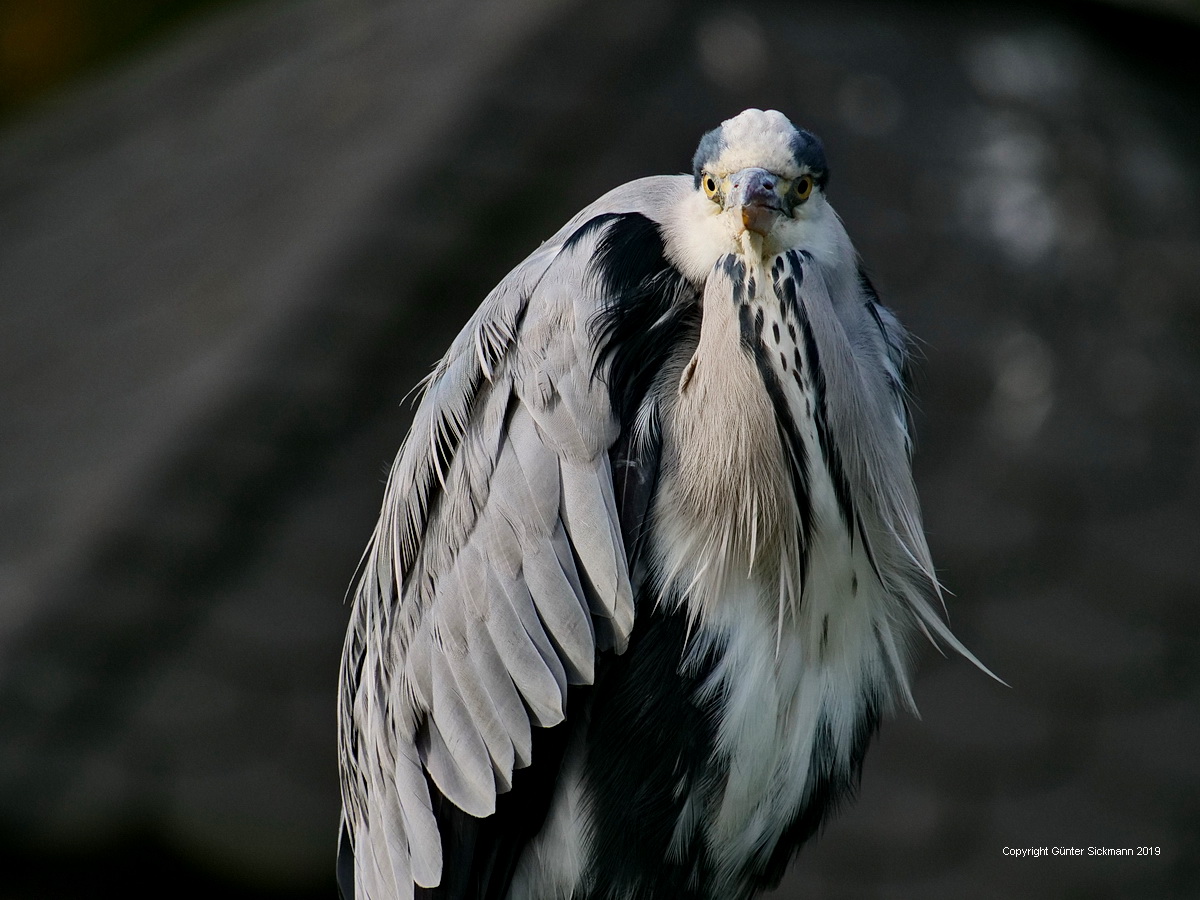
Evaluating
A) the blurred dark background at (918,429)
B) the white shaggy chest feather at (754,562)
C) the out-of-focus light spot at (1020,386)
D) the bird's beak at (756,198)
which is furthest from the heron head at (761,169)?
the out-of-focus light spot at (1020,386)

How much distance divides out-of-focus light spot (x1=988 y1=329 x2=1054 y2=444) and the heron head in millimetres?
2761

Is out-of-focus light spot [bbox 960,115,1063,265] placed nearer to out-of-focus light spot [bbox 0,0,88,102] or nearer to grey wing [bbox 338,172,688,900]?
grey wing [bbox 338,172,688,900]

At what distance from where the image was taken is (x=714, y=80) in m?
4.98

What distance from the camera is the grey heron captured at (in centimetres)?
212

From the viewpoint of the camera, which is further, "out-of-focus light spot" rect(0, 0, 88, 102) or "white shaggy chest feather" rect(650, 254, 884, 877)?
"out-of-focus light spot" rect(0, 0, 88, 102)

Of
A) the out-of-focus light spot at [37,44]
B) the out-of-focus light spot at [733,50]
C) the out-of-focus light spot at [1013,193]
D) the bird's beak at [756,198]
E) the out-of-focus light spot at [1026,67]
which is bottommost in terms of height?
the out-of-focus light spot at [1013,193]

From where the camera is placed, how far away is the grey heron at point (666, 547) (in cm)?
212

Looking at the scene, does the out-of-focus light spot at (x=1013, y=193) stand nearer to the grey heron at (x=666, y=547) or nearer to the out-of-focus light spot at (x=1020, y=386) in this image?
the out-of-focus light spot at (x=1020, y=386)

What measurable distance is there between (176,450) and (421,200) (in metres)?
1.28

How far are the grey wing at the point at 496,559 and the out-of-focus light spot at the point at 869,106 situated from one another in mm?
2818

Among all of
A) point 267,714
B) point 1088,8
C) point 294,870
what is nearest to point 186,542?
point 267,714

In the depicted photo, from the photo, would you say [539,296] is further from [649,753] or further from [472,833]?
[472,833]

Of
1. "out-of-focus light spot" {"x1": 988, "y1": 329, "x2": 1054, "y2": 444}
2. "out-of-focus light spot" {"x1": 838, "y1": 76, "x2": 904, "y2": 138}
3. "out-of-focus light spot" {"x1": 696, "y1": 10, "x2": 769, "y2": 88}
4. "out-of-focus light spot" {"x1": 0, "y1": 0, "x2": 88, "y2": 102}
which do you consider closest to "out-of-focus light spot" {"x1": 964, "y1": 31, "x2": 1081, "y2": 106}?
"out-of-focus light spot" {"x1": 838, "y1": 76, "x2": 904, "y2": 138}

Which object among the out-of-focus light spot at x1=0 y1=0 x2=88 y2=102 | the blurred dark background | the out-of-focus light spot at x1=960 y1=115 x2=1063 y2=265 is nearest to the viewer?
the blurred dark background
